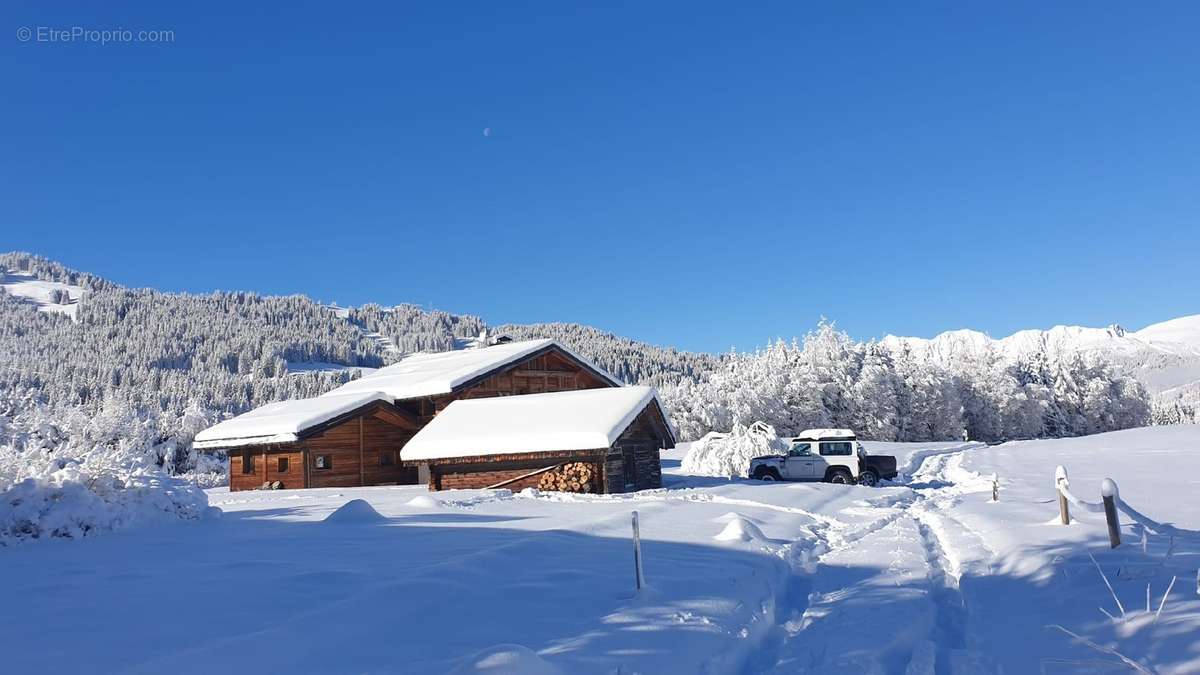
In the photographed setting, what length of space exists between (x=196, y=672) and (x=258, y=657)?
0.49 metres

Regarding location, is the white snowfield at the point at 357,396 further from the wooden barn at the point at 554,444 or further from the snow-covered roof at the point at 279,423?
the wooden barn at the point at 554,444

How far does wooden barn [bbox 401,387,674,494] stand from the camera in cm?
2353

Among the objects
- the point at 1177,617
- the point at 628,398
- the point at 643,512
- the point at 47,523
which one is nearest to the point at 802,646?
the point at 1177,617

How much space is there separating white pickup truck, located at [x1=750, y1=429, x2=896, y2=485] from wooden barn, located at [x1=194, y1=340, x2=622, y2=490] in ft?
38.6

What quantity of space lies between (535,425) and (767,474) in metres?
10.2

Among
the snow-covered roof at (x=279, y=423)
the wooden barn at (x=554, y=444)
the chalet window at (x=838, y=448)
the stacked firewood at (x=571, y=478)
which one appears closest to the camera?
the wooden barn at (x=554, y=444)

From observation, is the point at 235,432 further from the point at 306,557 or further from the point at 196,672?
the point at 196,672

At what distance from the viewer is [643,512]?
1698 centimetres

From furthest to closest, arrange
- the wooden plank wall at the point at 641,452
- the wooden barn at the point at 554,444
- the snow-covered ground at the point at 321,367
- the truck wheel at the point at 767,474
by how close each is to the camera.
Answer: the snow-covered ground at the point at 321,367 → the truck wheel at the point at 767,474 → the wooden plank wall at the point at 641,452 → the wooden barn at the point at 554,444

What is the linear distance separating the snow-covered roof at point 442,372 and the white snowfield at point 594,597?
15.8 metres

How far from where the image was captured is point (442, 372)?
33719mm

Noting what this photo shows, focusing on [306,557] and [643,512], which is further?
[643,512]

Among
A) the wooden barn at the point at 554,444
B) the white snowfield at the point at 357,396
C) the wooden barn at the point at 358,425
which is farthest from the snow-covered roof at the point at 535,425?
the wooden barn at the point at 358,425

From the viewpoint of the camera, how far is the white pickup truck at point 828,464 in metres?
28.6
